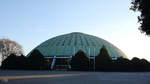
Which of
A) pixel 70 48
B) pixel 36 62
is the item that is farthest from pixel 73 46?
pixel 36 62

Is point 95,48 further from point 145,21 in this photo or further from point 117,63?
point 145,21

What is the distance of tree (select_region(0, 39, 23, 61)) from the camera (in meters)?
63.2

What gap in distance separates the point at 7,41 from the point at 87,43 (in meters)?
26.5

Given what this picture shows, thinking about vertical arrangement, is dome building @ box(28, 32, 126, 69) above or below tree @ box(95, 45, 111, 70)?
above

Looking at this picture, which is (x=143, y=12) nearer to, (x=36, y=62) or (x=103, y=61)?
(x=103, y=61)

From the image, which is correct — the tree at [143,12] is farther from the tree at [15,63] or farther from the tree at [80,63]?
the tree at [15,63]

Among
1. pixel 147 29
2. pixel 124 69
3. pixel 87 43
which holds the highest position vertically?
pixel 87 43

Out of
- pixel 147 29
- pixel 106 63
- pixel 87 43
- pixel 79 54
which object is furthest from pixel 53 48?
pixel 147 29

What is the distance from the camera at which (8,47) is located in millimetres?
64188

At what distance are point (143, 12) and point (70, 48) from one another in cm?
5022

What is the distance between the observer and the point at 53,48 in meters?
63.2

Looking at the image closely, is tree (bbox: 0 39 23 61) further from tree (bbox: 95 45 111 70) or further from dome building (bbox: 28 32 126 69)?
tree (bbox: 95 45 111 70)

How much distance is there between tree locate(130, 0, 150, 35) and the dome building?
1676 inches

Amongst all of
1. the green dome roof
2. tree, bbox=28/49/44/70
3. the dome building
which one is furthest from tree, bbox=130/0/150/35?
the green dome roof
